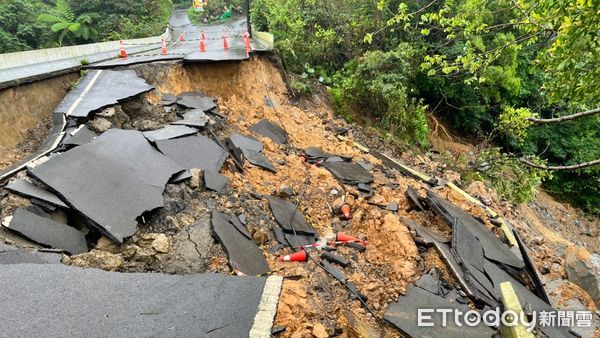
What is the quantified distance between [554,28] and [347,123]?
842 centimetres

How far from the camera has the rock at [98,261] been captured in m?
3.73

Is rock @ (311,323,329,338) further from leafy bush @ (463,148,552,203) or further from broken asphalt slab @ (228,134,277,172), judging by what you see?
leafy bush @ (463,148,552,203)

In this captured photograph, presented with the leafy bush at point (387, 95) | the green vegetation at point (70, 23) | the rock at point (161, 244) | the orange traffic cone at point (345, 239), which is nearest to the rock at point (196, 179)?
the rock at point (161, 244)

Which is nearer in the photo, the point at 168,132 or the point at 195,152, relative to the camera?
the point at 195,152

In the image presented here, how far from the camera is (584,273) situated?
22.7ft

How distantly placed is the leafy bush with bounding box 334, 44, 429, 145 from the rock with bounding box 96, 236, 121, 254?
9.35 m

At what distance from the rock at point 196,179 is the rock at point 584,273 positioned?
7.20m

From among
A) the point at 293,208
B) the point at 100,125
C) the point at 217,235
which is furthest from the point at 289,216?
the point at 100,125

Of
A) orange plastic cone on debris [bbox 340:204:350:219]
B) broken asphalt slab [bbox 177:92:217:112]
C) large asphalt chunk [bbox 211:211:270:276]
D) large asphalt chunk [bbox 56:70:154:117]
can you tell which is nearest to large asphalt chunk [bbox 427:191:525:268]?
orange plastic cone on debris [bbox 340:204:350:219]

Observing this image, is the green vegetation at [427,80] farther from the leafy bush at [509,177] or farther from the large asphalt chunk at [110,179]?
the large asphalt chunk at [110,179]

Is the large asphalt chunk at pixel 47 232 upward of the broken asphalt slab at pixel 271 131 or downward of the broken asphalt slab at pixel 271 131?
upward

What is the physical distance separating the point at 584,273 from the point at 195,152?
25.1 ft

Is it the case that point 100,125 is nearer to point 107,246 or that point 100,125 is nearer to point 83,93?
point 83,93

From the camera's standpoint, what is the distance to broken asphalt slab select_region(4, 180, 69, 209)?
4352 millimetres
